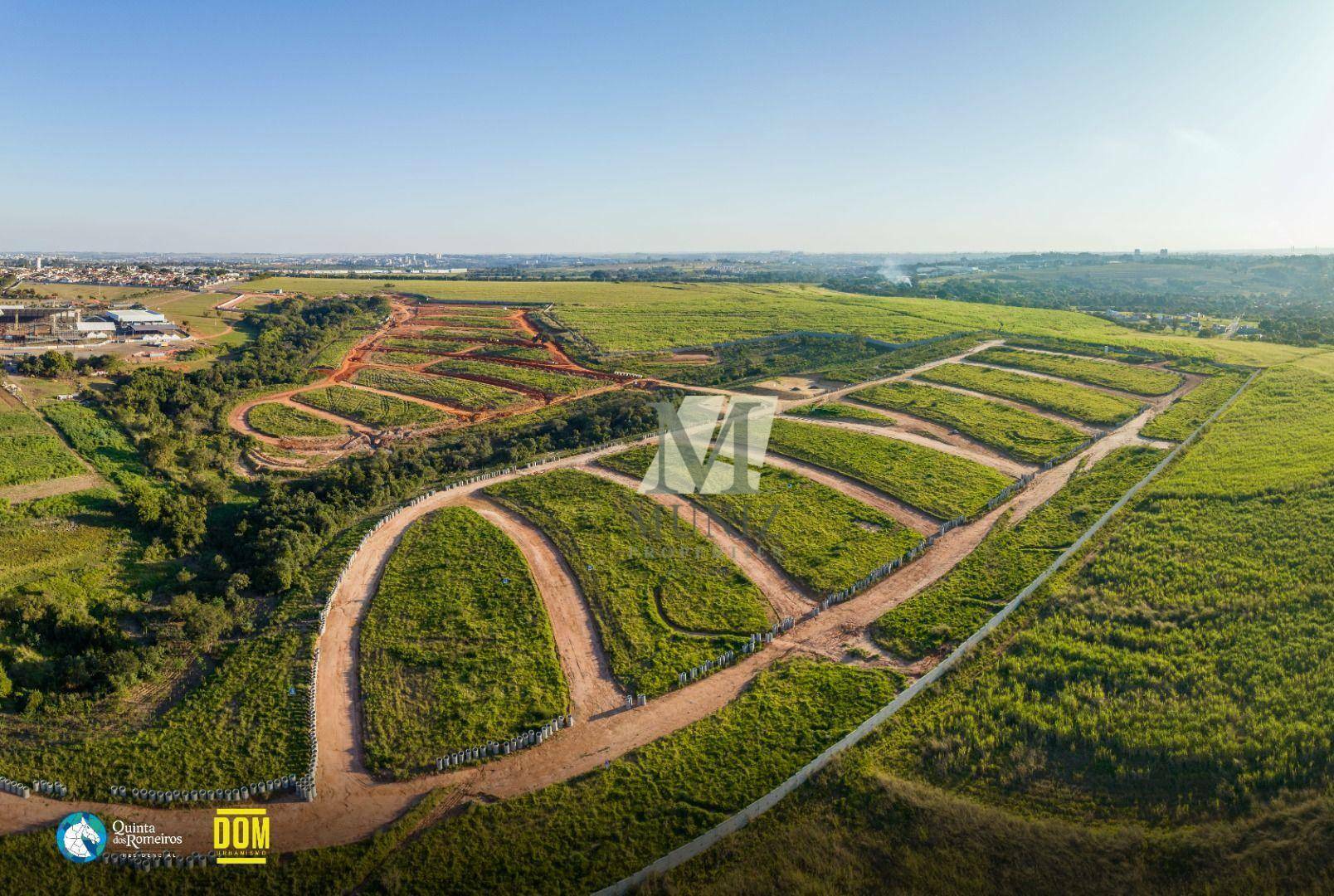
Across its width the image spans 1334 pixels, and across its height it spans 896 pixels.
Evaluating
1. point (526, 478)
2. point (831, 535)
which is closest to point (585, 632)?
point (831, 535)

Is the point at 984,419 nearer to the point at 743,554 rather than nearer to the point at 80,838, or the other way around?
the point at 743,554

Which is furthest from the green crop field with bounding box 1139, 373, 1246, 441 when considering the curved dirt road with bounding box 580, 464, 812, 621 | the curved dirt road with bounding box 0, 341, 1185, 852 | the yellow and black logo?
the yellow and black logo

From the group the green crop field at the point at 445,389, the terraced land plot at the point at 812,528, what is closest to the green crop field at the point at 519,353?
the green crop field at the point at 445,389

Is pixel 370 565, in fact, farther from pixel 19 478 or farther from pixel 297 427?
pixel 297 427

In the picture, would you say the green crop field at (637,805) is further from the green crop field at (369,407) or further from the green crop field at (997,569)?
the green crop field at (369,407)

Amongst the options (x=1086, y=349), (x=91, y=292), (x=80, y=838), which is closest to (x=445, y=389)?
(x=80, y=838)

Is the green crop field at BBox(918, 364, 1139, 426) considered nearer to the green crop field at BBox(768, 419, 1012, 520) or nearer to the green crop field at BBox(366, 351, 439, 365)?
the green crop field at BBox(768, 419, 1012, 520)
